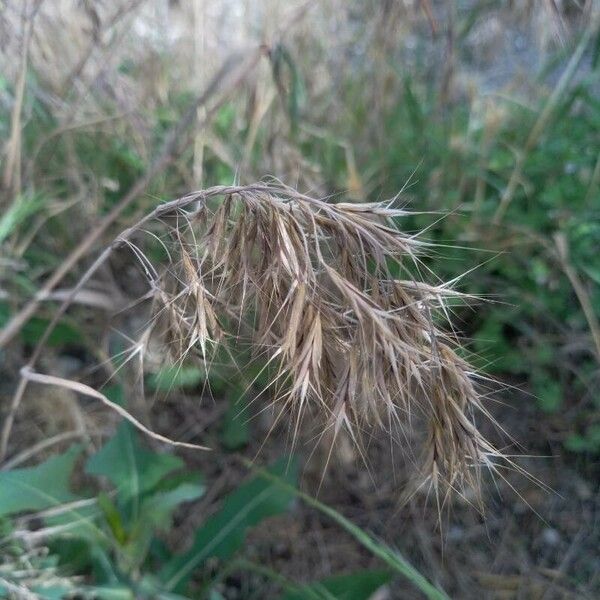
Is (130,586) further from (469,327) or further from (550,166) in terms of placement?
(550,166)

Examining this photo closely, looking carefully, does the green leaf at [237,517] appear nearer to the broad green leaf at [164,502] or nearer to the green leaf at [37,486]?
the broad green leaf at [164,502]

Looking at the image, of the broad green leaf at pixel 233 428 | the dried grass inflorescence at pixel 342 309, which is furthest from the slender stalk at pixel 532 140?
the dried grass inflorescence at pixel 342 309

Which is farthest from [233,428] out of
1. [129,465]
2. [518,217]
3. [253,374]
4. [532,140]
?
[532,140]

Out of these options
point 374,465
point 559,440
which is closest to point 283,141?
point 374,465

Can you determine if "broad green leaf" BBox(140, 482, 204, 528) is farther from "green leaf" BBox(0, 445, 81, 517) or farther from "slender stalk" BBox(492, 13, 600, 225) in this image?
"slender stalk" BBox(492, 13, 600, 225)

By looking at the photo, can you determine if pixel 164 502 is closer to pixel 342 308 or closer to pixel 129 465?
pixel 129 465

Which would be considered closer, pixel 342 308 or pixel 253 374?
pixel 342 308

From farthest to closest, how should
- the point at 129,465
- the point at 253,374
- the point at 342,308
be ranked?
1. the point at 253,374
2. the point at 129,465
3. the point at 342,308

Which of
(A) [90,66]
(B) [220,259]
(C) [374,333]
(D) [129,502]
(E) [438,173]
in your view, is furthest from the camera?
(A) [90,66]
